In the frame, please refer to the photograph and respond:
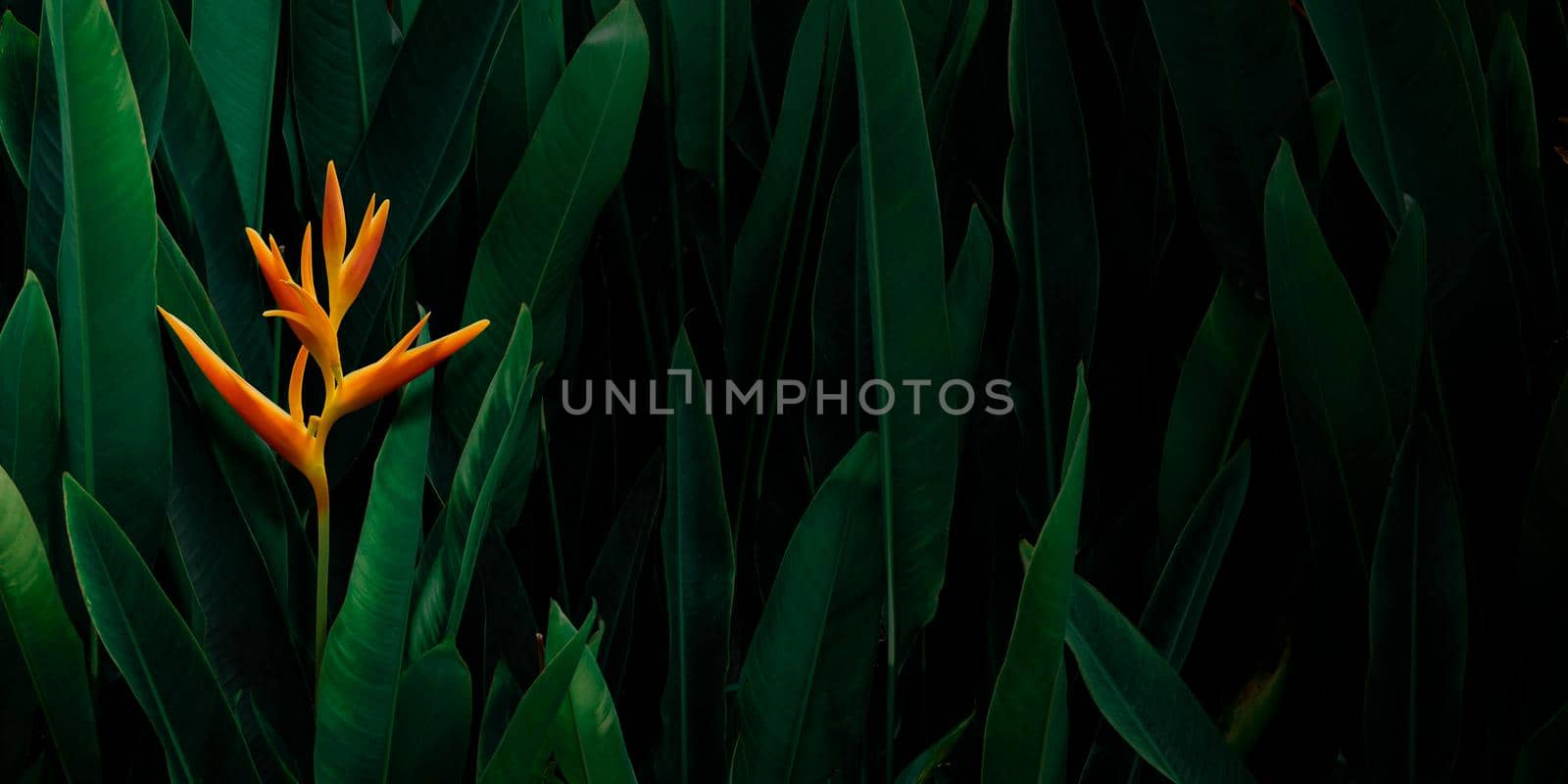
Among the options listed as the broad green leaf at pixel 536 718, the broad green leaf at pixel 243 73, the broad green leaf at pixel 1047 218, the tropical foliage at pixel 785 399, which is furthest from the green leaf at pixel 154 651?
the broad green leaf at pixel 1047 218

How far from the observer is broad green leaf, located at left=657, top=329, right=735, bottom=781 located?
0.48 meters

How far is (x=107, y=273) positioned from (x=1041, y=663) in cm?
35

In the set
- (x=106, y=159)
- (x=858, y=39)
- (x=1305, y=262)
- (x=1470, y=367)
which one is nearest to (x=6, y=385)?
(x=106, y=159)

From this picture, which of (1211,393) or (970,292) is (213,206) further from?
(1211,393)

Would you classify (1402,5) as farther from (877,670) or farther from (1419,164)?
(877,670)

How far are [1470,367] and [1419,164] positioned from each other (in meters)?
0.09

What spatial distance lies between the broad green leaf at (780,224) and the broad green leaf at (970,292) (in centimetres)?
9

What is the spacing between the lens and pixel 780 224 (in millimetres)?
574

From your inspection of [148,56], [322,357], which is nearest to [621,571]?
[322,357]

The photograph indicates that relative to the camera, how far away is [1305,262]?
Answer: 462 mm

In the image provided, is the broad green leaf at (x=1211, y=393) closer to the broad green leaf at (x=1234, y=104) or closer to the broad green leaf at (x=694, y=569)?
the broad green leaf at (x=1234, y=104)

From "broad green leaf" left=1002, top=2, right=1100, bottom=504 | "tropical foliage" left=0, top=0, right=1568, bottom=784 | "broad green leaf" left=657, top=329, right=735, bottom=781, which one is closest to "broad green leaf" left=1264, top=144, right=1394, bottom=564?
"tropical foliage" left=0, top=0, right=1568, bottom=784

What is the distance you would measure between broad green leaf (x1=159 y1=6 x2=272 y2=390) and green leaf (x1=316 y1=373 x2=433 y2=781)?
0.61 ft

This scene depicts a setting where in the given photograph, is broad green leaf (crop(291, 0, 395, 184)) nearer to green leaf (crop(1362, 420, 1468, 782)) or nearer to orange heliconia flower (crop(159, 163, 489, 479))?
orange heliconia flower (crop(159, 163, 489, 479))
